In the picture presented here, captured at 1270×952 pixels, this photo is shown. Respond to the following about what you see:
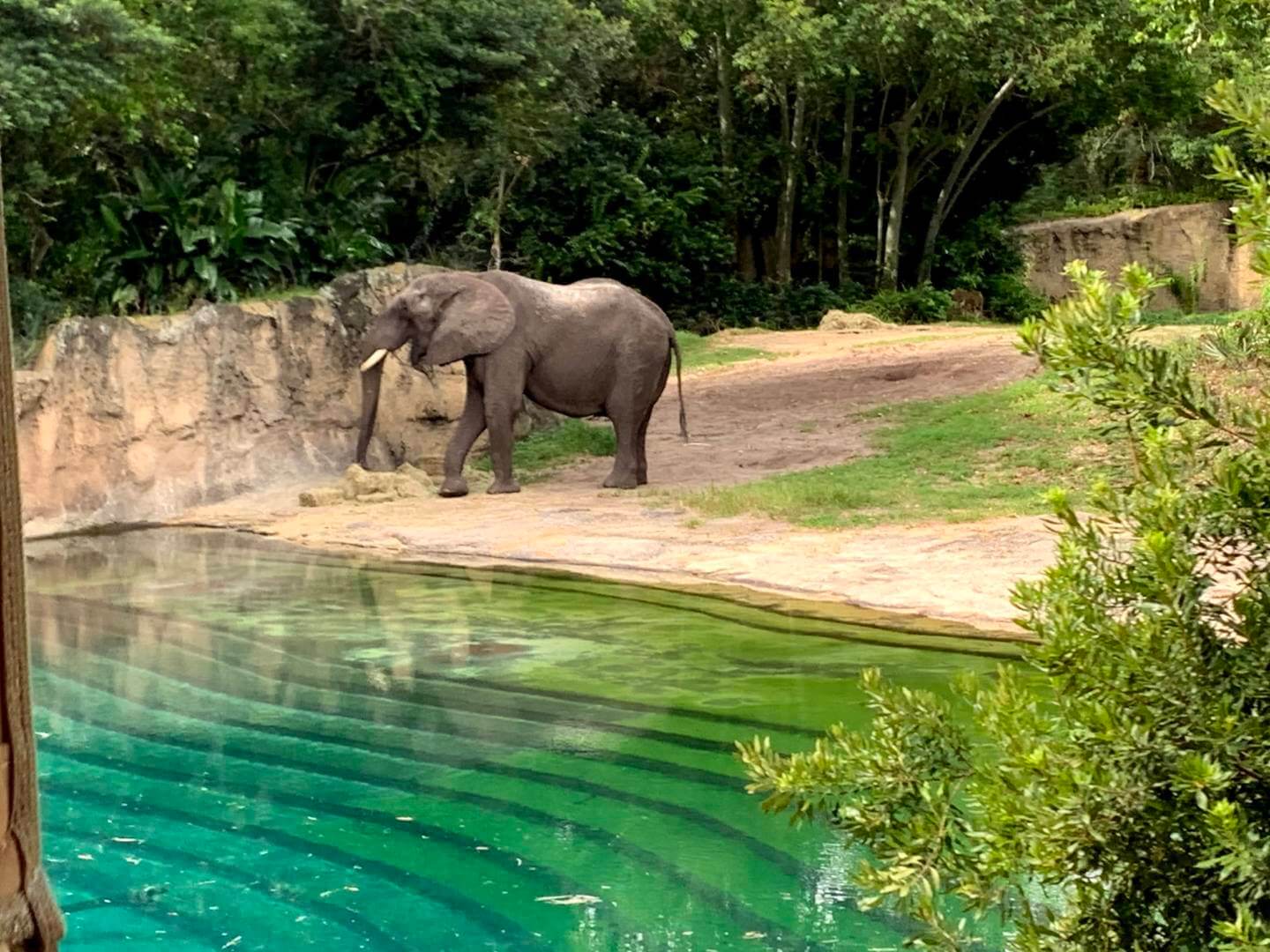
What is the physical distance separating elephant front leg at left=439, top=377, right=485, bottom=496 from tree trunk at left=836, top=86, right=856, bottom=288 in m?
11.9

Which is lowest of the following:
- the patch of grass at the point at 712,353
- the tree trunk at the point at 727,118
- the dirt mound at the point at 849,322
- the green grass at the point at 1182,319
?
the patch of grass at the point at 712,353

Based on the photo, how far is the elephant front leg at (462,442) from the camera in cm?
1255

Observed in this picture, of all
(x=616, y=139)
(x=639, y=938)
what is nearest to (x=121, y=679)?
(x=639, y=938)

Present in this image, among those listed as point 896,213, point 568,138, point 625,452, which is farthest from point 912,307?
point 625,452

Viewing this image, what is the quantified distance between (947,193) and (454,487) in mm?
13515

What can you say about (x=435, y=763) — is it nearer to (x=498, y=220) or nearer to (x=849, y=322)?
(x=498, y=220)

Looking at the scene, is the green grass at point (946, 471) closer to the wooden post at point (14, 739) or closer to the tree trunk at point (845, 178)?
the wooden post at point (14, 739)

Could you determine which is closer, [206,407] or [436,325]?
[436,325]

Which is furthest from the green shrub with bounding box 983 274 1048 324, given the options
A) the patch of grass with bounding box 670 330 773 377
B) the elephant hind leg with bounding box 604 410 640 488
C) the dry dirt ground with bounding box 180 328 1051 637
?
the elephant hind leg with bounding box 604 410 640 488

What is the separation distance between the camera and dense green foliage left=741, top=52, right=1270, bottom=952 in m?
2.21

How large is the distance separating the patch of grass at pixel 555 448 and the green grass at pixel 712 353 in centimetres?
323

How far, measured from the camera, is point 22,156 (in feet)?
44.3

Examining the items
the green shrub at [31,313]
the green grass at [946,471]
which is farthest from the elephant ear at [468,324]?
the green shrub at [31,313]

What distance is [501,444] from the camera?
12562 mm
